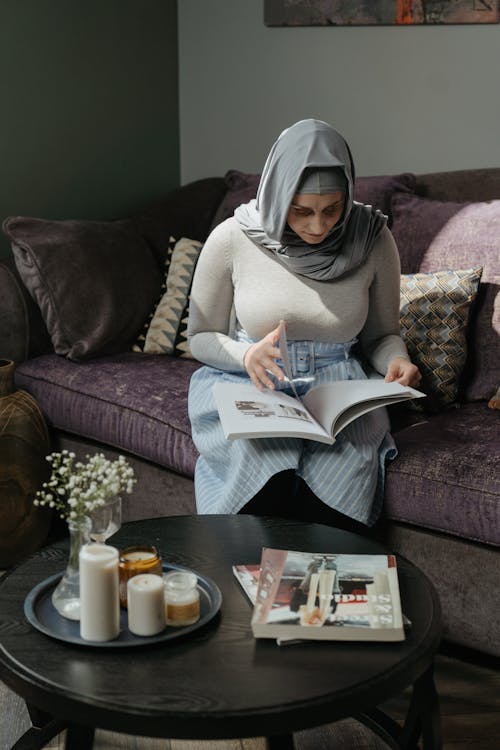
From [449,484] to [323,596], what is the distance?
0.68m

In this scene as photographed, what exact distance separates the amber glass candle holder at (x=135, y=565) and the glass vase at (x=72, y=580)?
0.06 m

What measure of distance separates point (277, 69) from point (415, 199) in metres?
1.03

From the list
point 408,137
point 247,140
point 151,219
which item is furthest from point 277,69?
point 151,219

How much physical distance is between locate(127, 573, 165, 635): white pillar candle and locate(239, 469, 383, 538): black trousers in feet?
2.11

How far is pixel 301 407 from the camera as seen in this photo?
5.67 ft

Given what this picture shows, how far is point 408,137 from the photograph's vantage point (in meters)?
3.11

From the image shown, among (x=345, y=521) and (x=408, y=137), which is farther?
(x=408, y=137)

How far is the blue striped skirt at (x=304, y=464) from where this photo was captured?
175cm

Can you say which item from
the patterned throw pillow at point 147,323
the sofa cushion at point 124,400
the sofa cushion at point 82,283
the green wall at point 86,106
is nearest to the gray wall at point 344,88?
the green wall at point 86,106

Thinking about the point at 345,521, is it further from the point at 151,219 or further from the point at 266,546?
the point at 151,219

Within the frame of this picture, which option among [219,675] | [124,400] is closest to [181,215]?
[124,400]

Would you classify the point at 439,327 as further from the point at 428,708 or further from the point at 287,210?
the point at 428,708

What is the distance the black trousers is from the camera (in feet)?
5.93

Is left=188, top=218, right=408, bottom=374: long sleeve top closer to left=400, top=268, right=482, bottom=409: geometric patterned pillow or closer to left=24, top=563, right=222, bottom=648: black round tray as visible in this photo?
left=400, top=268, right=482, bottom=409: geometric patterned pillow
